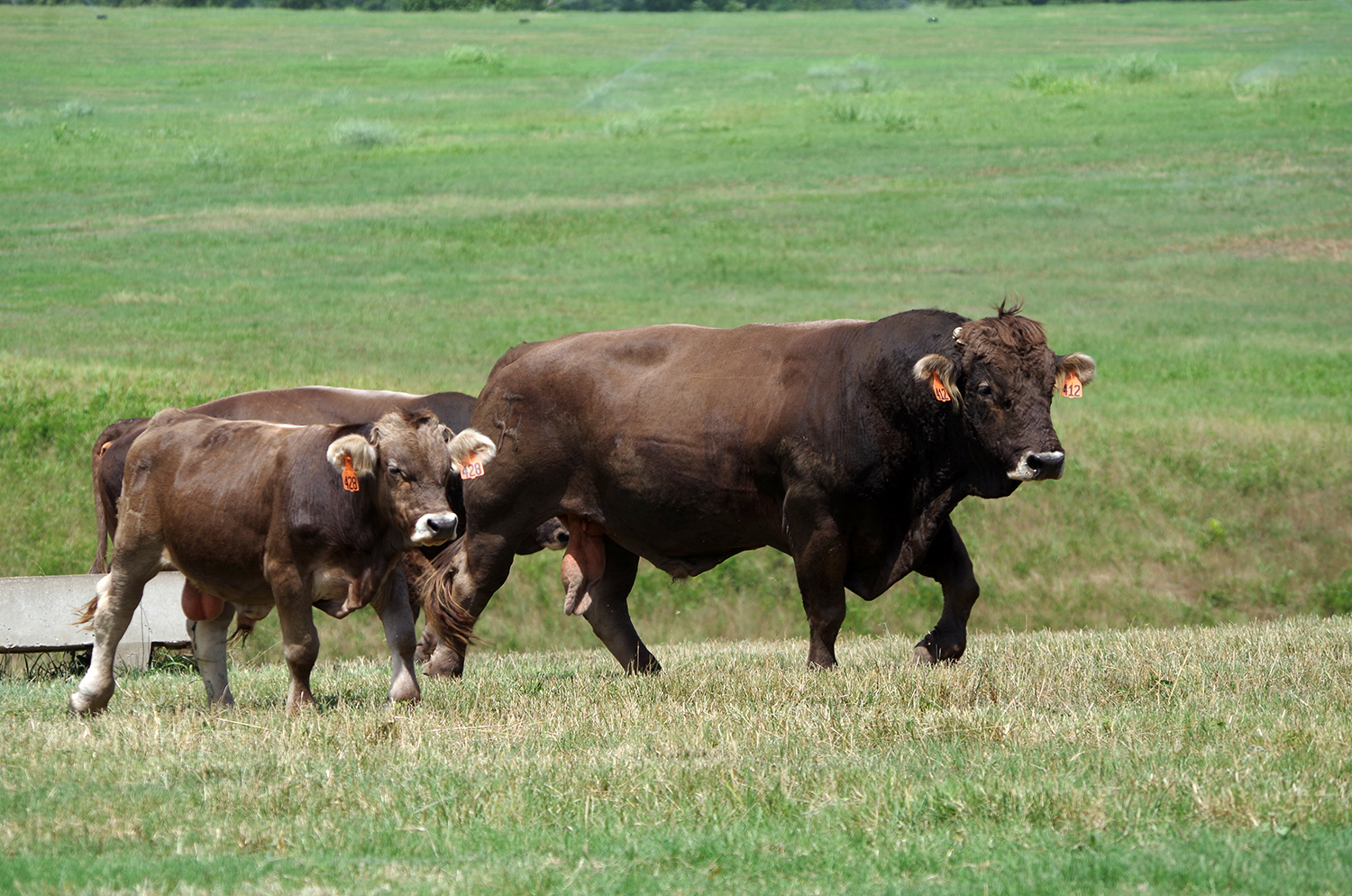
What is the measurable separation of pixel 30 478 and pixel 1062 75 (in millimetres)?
36412

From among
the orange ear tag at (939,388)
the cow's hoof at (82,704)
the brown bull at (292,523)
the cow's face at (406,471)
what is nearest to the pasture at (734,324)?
the cow's hoof at (82,704)

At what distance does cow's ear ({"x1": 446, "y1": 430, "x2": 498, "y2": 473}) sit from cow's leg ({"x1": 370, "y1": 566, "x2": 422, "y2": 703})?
0.69 meters

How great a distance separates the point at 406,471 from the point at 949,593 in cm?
331

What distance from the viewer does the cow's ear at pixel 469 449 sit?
800 cm

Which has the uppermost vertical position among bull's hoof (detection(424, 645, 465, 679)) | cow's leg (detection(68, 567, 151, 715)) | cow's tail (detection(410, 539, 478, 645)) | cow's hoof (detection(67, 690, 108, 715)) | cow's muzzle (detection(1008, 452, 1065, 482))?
cow's muzzle (detection(1008, 452, 1065, 482))

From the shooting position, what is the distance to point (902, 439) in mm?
8820

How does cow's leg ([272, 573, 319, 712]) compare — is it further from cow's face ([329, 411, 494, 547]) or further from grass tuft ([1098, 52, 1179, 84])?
grass tuft ([1098, 52, 1179, 84])

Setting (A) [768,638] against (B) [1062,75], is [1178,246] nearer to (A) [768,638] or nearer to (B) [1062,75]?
(B) [1062,75]

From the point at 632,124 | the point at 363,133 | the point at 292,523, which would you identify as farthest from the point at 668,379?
the point at 632,124

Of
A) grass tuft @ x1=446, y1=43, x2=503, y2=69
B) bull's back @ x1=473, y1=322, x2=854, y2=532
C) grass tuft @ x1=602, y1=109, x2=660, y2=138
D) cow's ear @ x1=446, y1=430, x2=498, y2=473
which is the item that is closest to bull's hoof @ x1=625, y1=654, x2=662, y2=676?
bull's back @ x1=473, y1=322, x2=854, y2=532

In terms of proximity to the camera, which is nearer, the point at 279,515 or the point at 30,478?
the point at 279,515

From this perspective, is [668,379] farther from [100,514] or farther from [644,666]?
[100,514]

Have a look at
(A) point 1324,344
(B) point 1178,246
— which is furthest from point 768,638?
(B) point 1178,246

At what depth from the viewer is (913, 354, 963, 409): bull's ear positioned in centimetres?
849
